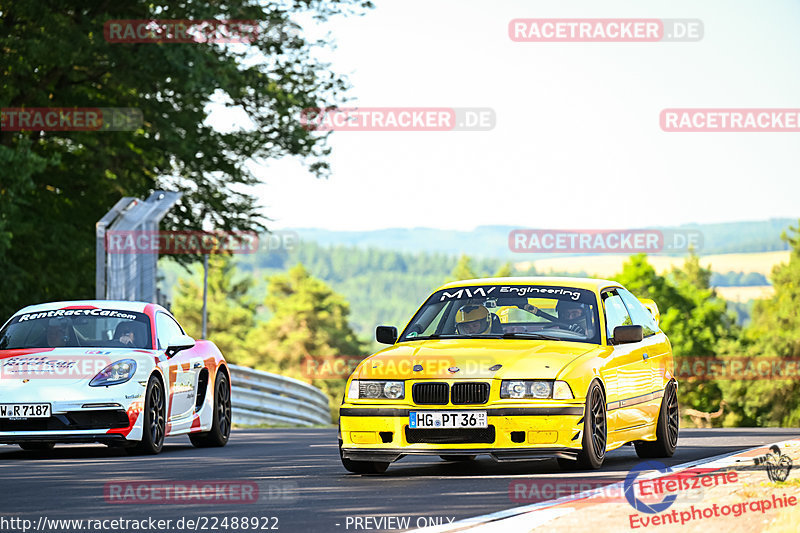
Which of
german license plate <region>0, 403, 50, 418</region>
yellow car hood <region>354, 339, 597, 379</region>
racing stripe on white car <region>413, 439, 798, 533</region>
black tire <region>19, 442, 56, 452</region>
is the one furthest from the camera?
black tire <region>19, 442, 56, 452</region>

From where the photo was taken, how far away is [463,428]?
1022cm

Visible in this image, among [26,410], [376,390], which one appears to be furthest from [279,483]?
[26,410]

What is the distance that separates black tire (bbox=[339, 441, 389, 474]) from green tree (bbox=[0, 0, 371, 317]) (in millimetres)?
18537

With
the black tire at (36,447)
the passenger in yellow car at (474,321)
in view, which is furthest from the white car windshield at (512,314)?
the black tire at (36,447)

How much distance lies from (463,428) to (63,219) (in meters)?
25.8

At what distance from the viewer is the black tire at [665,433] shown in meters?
12.5

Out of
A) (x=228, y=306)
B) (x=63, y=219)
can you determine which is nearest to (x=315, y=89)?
(x=63, y=219)

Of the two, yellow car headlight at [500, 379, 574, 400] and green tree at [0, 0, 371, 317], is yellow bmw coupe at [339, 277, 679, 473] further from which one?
green tree at [0, 0, 371, 317]

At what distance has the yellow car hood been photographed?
1036 cm

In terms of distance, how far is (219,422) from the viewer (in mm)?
16000

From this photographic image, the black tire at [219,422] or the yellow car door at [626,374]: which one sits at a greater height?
the yellow car door at [626,374]

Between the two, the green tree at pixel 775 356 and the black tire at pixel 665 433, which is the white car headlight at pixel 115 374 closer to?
the black tire at pixel 665 433

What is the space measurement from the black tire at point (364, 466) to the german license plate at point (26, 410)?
3580mm

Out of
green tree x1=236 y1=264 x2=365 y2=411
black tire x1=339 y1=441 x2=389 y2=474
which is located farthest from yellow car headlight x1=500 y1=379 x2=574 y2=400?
green tree x1=236 y1=264 x2=365 y2=411
